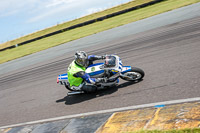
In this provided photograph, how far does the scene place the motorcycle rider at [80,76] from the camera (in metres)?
7.52

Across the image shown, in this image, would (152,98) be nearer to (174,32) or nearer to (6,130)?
(6,130)

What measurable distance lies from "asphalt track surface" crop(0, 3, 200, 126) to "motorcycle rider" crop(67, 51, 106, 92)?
410 millimetres

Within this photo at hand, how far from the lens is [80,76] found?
295 inches

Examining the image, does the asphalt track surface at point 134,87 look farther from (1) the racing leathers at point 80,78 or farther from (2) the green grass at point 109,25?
(2) the green grass at point 109,25

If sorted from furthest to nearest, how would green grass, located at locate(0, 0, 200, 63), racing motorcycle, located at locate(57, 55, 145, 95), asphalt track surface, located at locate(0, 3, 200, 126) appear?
1. green grass, located at locate(0, 0, 200, 63)
2. racing motorcycle, located at locate(57, 55, 145, 95)
3. asphalt track surface, located at locate(0, 3, 200, 126)

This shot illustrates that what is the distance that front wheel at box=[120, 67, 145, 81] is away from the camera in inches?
295

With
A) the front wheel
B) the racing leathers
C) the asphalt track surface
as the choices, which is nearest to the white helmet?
the racing leathers

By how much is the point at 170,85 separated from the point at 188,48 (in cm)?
368

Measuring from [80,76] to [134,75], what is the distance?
1756mm

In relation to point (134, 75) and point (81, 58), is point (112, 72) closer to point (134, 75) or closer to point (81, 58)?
point (134, 75)

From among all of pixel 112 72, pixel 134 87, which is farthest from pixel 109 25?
pixel 134 87

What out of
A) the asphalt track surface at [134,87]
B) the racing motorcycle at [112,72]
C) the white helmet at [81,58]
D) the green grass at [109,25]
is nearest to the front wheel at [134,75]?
the racing motorcycle at [112,72]

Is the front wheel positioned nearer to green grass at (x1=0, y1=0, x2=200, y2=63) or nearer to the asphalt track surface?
the asphalt track surface

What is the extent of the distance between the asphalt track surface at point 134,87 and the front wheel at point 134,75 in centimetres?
21
